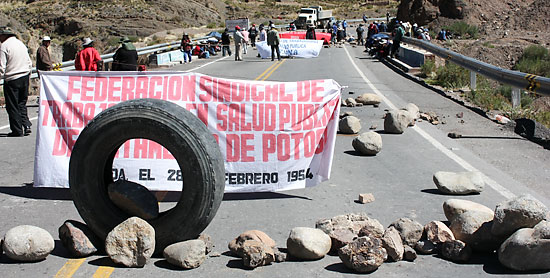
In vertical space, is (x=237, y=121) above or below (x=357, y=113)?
above

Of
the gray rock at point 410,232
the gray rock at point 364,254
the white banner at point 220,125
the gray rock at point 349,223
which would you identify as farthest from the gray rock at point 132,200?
the gray rock at point 410,232

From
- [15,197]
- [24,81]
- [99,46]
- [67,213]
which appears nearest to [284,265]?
[67,213]

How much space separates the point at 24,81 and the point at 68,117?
4.18 m

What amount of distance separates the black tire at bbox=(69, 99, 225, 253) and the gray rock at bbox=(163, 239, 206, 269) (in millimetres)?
93

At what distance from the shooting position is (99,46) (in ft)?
141

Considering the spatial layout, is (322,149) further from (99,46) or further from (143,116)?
(99,46)

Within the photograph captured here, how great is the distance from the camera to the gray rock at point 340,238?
5.65 m

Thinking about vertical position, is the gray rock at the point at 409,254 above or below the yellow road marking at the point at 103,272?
above

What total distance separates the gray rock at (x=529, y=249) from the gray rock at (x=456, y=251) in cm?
31

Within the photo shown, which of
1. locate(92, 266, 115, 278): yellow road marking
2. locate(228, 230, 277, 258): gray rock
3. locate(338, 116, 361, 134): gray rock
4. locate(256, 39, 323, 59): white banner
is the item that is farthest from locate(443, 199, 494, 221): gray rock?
locate(256, 39, 323, 59): white banner

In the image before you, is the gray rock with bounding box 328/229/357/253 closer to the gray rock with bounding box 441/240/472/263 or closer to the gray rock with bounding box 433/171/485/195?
the gray rock with bounding box 441/240/472/263

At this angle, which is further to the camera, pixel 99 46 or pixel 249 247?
pixel 99 46

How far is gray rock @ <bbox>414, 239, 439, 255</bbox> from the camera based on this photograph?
5641mm

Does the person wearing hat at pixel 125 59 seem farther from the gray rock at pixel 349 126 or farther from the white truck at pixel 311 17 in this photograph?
the white truck at pixel 311 17
